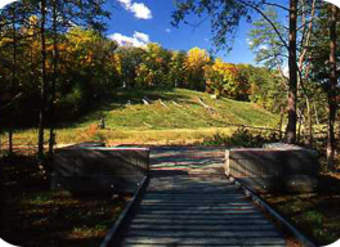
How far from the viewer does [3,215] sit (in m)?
5.25

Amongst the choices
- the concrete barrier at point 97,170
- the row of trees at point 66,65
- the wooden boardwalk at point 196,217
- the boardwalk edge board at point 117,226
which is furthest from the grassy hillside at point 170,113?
the boardwalk edge board at point 117,226

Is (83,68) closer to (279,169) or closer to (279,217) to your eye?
(279,169)

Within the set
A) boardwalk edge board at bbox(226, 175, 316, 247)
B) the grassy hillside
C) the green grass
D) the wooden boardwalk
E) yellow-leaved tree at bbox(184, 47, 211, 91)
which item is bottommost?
the green grass

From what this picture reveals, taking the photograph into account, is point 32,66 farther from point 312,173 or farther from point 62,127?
point 62,127

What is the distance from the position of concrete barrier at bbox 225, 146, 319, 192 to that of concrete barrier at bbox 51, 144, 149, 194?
283cm

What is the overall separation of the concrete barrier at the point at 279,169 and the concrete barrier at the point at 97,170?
9.29 ft

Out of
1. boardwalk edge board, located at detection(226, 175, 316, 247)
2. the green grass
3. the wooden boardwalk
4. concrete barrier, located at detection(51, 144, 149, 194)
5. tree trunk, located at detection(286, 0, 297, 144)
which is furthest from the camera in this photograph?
tree trunk, located at detection(286, 0, 297, 144)

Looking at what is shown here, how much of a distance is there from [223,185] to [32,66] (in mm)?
7491

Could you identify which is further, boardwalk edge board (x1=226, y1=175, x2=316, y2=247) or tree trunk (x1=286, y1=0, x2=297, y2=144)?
tree trunk (x1=286, y1=0, x2=297, y2=144)

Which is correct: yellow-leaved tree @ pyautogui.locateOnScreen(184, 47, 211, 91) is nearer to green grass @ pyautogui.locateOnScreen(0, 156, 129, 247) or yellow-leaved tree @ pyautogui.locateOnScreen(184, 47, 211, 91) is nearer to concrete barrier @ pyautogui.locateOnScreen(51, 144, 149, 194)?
concrete barrier @ pyautogui.locateOnScreen(51, 144, 149, 194)

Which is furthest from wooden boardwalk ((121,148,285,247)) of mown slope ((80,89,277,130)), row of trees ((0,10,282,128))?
mown slope ((80,89,277,130))

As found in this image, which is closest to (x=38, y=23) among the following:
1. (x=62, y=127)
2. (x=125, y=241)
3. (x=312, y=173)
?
(x=125, y=241)

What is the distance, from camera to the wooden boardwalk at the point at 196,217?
12.0 ft

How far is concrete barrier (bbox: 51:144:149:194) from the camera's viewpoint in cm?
660
